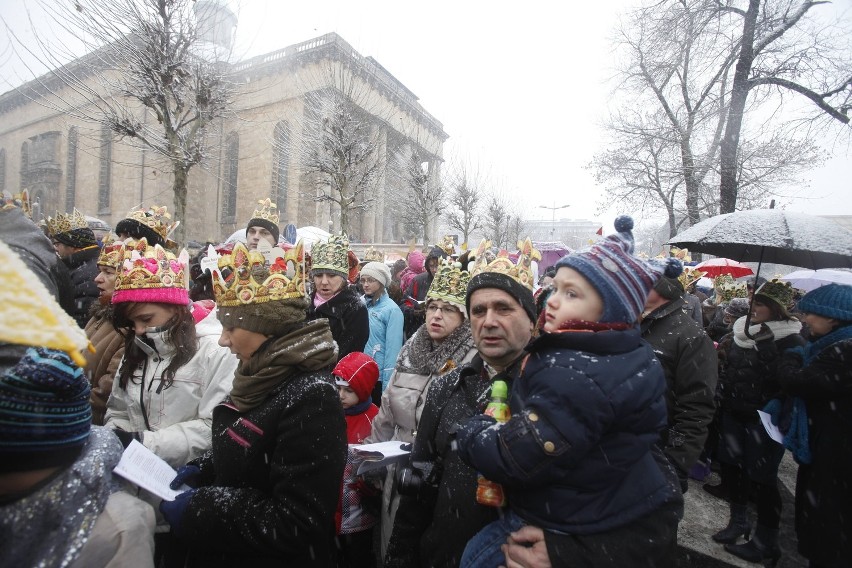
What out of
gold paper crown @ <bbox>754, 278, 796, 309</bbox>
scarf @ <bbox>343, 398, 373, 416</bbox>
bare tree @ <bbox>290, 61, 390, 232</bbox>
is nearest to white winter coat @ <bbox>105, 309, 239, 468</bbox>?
scarf @ <bbox>343, 398, 373, 416</bbox>

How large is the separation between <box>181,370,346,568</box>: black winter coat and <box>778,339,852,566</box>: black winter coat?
321 centimetres

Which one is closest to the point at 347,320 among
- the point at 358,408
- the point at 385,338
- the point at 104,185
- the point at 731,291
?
the point at 385,338

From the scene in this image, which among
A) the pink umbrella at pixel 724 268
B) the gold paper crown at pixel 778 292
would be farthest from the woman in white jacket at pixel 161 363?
the pink umbrella at pixel 724 268

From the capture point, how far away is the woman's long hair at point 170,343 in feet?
8.02

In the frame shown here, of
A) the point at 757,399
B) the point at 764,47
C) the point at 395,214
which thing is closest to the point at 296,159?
the point at 395,214

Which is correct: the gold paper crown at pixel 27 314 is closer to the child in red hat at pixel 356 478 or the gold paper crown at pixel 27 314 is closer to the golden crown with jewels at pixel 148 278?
the child in red hat at pixel 356 478

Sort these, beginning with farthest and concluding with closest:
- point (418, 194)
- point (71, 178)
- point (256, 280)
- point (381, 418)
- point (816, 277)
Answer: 1. point (71, 178)
2. point (418, 194)
3. point (816, 277)
4. point (381, 418)
5. point (256, 280)

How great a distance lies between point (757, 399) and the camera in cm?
417

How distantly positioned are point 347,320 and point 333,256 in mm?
809

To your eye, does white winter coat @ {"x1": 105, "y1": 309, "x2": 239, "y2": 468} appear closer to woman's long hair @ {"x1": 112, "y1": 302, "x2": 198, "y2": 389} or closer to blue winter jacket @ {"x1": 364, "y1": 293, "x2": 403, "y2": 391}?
woman's long hair @ {"x1": 112, "y1": 302, "x2": 198, "y2": 389}

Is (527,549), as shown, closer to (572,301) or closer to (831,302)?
(572,301)

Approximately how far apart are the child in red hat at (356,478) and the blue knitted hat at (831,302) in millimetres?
3201

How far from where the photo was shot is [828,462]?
2893 millimetres

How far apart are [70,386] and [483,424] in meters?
1.28
